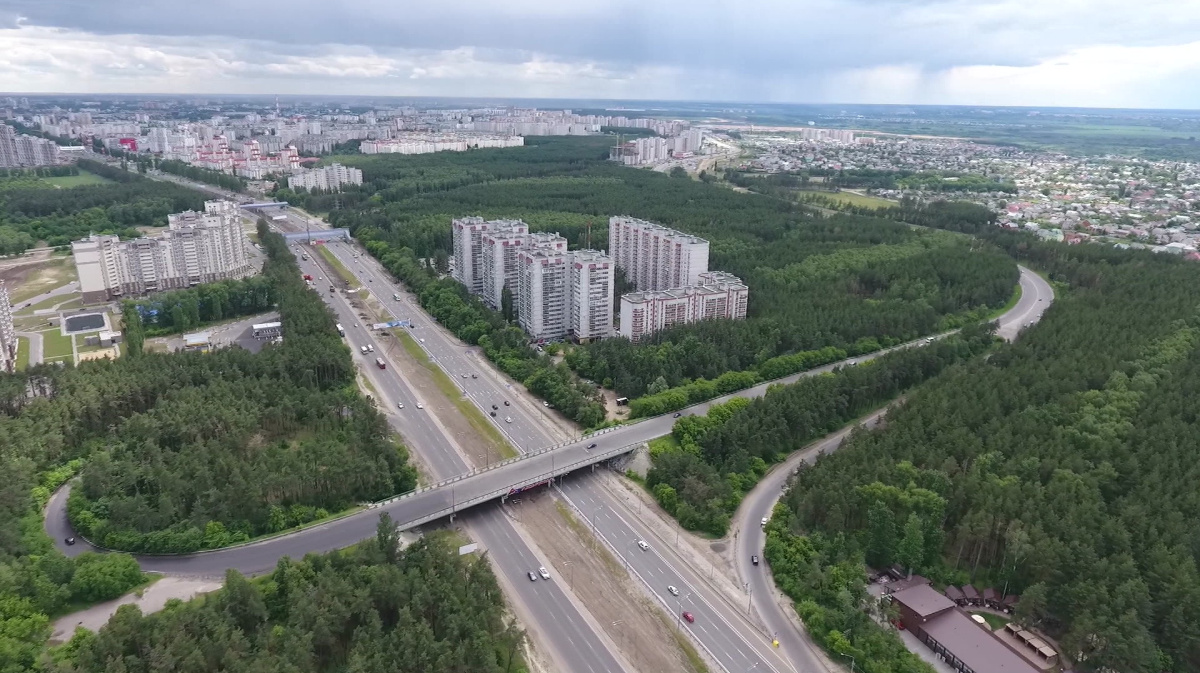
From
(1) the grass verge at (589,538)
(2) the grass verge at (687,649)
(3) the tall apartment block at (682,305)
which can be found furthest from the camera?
(3) the tall apartment block at (682,305)

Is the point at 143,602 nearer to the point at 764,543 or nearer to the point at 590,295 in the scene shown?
the point at 764,543

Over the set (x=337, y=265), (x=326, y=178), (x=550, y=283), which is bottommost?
(x=337, y=265)

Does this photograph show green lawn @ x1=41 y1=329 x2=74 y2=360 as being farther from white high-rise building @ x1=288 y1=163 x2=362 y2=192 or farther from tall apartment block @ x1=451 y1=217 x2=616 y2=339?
white high-rise building @ x1=288 y1=163 x2=362 y2=192

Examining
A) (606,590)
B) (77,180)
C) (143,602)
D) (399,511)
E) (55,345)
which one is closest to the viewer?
(143,602)

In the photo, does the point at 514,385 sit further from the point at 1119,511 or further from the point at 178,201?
the point at 178,201

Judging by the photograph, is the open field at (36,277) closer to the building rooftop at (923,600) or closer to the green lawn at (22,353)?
the green lawn at (22,353)

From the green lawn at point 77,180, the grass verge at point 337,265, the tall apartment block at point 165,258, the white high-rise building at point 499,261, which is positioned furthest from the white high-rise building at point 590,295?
the green lawn at point 77,180

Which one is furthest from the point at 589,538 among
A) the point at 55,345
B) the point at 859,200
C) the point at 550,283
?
the point at 859,200
